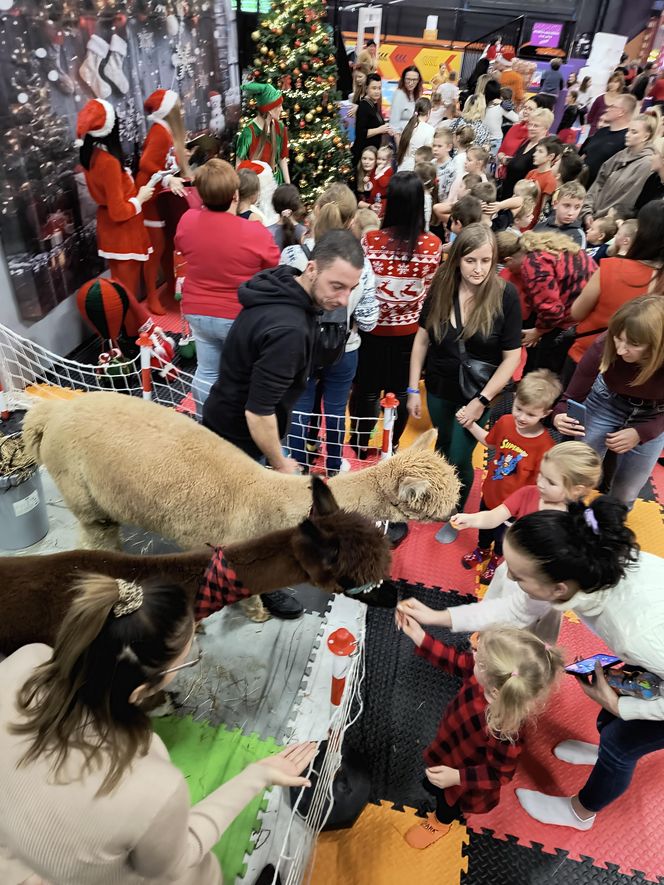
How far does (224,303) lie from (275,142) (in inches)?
148

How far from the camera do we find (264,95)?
19.9 ft

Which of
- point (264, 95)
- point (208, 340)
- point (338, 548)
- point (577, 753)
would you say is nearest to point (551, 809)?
point (577, 753)

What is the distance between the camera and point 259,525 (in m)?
2.42

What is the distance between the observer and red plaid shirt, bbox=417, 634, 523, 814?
1900mm

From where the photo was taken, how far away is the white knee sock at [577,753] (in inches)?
101

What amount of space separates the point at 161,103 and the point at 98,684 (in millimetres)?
5632

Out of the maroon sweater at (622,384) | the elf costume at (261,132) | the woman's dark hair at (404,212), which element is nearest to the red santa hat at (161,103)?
the elf costume at (261,132)

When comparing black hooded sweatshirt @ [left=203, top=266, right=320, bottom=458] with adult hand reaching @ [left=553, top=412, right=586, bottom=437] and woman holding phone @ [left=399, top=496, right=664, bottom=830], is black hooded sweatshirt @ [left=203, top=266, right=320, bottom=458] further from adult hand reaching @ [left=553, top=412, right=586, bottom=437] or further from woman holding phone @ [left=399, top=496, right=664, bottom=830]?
adult hand reaching @ [left=553, top=412, right=586, bottom=437]

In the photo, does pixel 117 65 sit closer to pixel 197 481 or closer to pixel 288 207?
pixel 288 207

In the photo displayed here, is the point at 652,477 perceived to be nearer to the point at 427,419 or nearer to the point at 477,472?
the point at 477,472

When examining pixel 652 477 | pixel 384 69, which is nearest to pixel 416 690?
pixel 652 477

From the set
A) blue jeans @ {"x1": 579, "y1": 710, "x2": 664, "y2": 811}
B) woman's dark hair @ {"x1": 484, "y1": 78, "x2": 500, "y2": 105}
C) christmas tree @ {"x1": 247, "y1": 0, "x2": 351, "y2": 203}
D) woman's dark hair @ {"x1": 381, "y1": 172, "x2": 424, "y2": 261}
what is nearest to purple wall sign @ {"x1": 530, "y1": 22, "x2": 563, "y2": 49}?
woman's dark hair @ {"x1": 484, "y1": 78, "x2": 500, "y2": 105}

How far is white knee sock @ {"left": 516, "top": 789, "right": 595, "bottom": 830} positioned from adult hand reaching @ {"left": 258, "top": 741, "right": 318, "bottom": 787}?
1.28m

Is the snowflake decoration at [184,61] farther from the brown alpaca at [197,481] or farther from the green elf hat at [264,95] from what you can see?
the brown alpaca at [197,481]
